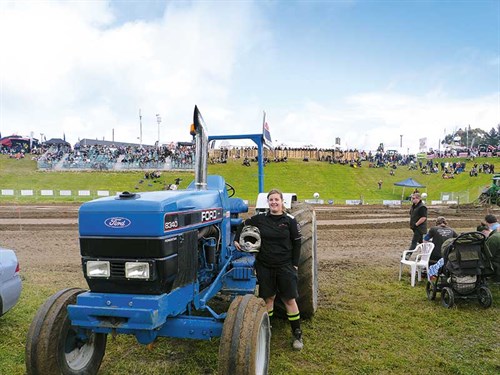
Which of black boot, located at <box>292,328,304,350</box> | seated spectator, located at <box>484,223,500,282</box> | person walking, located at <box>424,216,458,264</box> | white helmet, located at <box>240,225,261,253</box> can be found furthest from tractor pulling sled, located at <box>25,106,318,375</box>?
person walking, located at <box>424,216,458,264</box>

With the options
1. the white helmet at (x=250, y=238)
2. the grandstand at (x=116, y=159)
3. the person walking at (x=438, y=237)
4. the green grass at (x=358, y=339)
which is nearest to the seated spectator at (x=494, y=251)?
the green grass at (x=358, y=339)

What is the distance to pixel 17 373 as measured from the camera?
13.8 ft

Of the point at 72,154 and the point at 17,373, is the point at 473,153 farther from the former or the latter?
the point at 17,373

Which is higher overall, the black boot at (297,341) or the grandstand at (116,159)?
the grandstand at (116,159)

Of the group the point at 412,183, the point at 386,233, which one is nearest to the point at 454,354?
the point at 386,233

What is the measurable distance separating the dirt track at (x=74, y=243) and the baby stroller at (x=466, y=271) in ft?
6.21

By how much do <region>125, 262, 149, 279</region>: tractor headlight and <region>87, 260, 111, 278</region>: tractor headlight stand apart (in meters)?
0.18

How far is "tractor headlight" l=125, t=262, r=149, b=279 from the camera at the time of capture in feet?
11.1

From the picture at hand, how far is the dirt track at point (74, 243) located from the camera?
339 inches

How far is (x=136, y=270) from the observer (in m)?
3.41

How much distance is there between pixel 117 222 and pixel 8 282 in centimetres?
289

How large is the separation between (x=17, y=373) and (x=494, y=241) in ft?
21.3

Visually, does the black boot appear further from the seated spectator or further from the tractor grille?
the seated spectator

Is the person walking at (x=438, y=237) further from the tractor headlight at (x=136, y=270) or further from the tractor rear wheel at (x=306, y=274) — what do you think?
the tractor headlight at (x=136, y=270)
